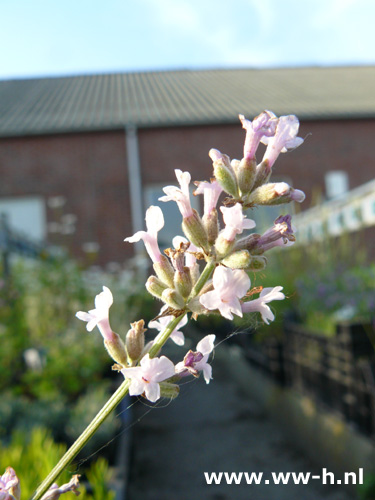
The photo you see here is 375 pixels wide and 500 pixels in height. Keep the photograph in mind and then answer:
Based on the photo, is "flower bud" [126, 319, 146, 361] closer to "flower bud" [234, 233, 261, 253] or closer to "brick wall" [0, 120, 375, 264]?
"flower bud" [234, 233, 261, 253]

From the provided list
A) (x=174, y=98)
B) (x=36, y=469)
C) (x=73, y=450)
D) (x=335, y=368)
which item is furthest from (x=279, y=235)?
(x=174, y=98)

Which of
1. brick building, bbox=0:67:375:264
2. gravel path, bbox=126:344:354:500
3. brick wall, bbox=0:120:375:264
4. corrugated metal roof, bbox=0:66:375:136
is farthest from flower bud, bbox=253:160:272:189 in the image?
corrugated metal roof, bbox=0:66:375:136

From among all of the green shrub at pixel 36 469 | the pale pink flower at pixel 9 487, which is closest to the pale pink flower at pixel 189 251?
the pale pink flower at pixel 9 487

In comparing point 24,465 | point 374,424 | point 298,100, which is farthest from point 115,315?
point 298,100

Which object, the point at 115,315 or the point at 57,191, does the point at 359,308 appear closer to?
the point at 115,315

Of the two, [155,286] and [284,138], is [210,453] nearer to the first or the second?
[155,286]
